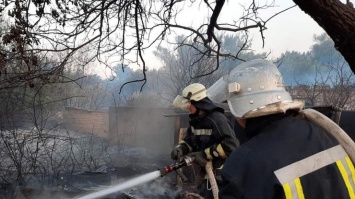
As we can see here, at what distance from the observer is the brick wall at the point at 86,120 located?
54.9 feet

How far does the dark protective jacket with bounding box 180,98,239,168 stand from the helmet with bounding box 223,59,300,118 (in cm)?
257

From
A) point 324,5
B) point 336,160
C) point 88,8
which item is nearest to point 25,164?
point 88,8

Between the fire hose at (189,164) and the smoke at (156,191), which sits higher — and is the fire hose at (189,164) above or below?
above

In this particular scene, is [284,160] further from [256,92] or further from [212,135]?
[212,135]

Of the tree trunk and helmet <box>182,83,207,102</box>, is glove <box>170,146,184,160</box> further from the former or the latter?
the tree trunk

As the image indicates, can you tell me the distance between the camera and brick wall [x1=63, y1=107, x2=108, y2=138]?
1675 cm

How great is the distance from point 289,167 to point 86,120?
52.0 feet

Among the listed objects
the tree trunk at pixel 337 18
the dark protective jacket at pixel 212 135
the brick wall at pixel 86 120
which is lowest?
the brick wall at pixel 86 120

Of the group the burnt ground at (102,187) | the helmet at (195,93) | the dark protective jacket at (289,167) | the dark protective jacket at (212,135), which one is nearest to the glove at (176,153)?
the dark protective jacket at (212,135)

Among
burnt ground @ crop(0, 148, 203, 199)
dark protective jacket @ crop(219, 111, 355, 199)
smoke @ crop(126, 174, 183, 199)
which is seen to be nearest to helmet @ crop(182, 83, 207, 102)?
burnt ground @ crop(0, 148, 203, 199)

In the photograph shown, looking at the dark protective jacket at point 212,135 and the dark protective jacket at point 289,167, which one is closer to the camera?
the dark protective jacket at point 289,167

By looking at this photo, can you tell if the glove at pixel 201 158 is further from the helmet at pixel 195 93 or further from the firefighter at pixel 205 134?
the helmet at pixel 195 93

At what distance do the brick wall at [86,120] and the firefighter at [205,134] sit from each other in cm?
1196

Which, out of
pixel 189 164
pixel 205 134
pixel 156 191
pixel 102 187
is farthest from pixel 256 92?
pixel 156 191
